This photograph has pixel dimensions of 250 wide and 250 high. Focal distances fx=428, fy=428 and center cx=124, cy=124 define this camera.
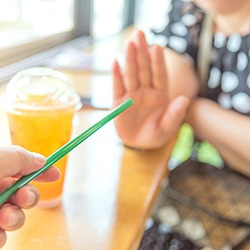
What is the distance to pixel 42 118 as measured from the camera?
57 centimetres

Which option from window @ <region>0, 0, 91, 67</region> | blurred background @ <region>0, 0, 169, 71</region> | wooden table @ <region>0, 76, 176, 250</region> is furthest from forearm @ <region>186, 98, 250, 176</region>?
window @ <region>0, 0, 91, 67</region>

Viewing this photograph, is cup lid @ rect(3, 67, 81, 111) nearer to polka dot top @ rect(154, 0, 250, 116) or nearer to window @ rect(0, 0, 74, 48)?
polka dot top @ rect(154, 0, 250, 116)

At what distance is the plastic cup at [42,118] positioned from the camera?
57 cm

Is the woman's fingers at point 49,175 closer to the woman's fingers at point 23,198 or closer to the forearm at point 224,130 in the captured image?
the woman's fingers at point 23,198

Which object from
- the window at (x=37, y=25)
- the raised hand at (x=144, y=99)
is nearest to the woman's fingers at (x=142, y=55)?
the raised hand at (x=144, y=99)

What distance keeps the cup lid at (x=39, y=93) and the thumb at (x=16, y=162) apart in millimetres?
138

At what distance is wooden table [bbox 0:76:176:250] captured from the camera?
0.53m

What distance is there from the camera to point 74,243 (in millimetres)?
521

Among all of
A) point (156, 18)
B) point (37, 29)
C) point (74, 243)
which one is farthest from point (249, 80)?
point (156, 18)

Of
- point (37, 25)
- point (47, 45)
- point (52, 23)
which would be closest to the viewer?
point (47, 45)

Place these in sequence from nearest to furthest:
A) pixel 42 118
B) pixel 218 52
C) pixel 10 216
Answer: pixel 10 216 < pixel 42 118 < pixel 218 52

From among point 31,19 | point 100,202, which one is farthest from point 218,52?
point 31,19

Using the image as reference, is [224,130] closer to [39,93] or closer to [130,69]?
[130,69]

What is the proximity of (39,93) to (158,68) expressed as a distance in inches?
13.3
